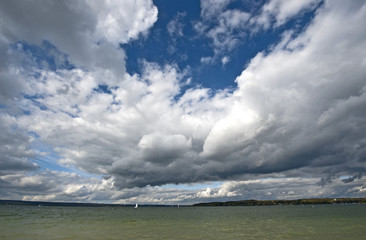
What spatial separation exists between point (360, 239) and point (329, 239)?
4996mm

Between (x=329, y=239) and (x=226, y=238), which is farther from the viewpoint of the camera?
(x=226, y=238)

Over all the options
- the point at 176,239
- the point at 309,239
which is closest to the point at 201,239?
the point at 176,239

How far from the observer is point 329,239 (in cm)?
3978

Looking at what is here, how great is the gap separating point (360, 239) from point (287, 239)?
465 inches

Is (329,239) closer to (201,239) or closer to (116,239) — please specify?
(201,239)

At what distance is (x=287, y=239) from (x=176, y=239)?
750 inches

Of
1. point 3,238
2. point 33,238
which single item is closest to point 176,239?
point 33,238

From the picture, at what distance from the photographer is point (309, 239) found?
40344 mm

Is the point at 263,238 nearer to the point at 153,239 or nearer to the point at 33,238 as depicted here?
the point at 153,239

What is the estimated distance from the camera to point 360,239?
39469mm

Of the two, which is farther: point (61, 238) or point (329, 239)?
point (61, 238)

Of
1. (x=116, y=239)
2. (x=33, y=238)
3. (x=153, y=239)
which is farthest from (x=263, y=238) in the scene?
(x=33, y=238)

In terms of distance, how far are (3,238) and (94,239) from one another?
15.9 m

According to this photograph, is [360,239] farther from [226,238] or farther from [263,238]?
[226,238]
